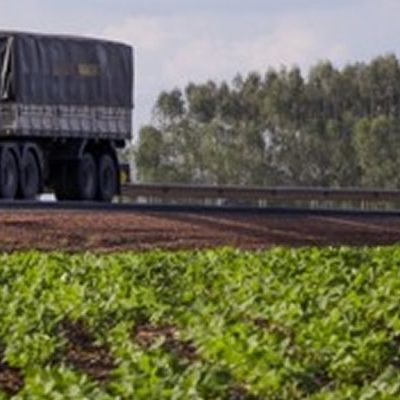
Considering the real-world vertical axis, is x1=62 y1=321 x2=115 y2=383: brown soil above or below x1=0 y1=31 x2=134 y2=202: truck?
below

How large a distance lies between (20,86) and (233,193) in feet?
35.9

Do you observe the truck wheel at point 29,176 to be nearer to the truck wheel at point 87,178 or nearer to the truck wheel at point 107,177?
the truck wheel at point 87,178

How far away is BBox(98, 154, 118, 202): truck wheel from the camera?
44.2m

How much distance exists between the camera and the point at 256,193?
170 ft

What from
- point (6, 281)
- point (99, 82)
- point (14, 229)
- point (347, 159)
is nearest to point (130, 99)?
point (99, 82)

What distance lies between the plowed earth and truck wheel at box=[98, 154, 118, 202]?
8379 mm

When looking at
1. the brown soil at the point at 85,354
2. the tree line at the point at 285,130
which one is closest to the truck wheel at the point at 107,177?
the brown soil at the point at 85,354

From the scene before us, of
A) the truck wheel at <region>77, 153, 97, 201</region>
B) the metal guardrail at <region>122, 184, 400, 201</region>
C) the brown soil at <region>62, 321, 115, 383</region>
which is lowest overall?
the brown soil at <region>62, 321, 115, 383</region>

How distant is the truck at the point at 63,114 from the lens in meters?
41.2

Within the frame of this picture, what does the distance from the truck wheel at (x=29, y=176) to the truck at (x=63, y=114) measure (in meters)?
0.02

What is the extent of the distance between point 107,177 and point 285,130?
5149 cm

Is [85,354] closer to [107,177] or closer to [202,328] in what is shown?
[202,328]

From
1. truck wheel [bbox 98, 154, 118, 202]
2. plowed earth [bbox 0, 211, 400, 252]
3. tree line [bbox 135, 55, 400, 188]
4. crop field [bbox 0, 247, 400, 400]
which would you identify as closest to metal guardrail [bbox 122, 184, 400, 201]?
truck wheel [bbox 98, 154, 118, 202]

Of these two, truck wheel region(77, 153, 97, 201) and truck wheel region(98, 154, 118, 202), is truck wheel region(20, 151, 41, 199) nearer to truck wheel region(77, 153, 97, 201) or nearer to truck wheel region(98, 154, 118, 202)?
truck wheel region(77, 153, 97, 201)
